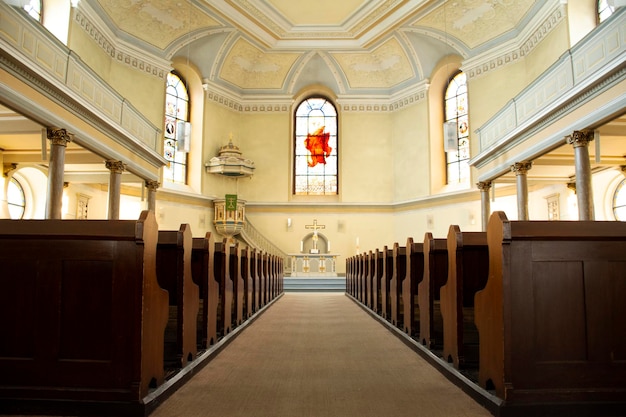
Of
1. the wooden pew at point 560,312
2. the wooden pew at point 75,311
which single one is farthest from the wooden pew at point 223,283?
the wooden pew at point 560,312

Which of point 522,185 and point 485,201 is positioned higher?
point 522,185

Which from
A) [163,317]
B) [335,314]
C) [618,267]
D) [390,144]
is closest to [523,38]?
[390,144]

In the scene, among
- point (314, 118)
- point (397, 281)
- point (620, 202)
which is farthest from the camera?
point (314, 118)

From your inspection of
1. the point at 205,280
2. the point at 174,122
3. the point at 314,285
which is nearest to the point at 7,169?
the point at 174,122

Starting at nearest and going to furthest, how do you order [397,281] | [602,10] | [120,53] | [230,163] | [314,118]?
1. [397,281]
2. [602,10]
3. [120,53]
4. [230,163]
5. [314,118]

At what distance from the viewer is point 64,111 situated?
802 centimetres

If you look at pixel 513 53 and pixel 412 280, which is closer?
pixel 412 280

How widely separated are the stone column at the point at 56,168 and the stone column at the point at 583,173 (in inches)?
344

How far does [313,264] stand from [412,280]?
12028 mm

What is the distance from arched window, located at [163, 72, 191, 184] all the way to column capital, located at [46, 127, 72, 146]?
25.4ft

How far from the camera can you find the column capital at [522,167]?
1003cm

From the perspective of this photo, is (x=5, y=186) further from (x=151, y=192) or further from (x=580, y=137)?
(x=580, y=137)

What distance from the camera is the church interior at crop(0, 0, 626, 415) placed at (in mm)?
7930

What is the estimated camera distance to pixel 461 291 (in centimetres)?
298
